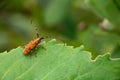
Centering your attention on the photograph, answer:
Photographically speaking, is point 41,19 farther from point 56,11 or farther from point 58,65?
point 58,65

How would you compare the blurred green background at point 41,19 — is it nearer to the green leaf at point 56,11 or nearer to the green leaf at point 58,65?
the green leaf at point 56,11

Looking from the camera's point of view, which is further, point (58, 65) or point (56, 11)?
point (56, 11)

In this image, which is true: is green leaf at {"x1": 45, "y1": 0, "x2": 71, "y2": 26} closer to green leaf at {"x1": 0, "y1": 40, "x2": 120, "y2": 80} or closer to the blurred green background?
the blurred green background

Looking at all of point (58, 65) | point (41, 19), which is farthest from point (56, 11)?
point (58, 65)

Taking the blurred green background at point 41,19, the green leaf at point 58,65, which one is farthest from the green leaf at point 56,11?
the green leaf at point 58,65

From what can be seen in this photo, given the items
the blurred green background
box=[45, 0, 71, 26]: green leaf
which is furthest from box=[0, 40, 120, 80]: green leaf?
box=[45, 0, 71, 26]: green leaf
